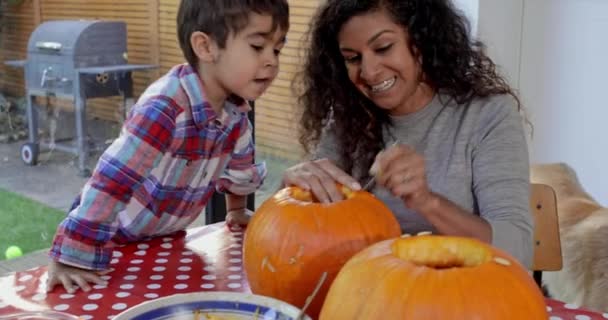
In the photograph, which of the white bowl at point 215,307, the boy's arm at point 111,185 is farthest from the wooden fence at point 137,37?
the white bowl at point 215,307

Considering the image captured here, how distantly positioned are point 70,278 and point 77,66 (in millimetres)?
1559

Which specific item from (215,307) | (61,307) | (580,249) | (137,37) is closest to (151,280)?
(61,307)

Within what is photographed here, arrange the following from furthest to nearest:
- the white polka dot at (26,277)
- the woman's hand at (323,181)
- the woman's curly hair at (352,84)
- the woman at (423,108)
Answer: the woman's curly hair at (352,84) < the woman at (423,108) < the white polka dot at (26,277) < the woman's hand at (323,181)

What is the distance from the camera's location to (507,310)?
24.0 inches

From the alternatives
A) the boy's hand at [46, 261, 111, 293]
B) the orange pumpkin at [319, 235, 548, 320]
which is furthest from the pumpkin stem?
the boy's hand at [46, 261, 111, 293]

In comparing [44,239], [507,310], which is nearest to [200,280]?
[507,310]

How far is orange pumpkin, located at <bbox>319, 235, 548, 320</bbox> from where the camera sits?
60 centimetres

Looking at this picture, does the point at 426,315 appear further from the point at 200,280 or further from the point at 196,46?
the point at 196,46

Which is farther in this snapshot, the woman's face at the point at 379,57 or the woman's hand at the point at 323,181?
the woman's face at the point at 379,57

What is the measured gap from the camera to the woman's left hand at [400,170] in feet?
3.09

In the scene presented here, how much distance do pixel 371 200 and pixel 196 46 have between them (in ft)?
2.18

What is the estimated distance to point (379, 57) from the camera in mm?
1238

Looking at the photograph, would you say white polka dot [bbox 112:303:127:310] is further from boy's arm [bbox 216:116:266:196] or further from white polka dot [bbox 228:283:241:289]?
boy's arm [bbox 216:116:266:196]

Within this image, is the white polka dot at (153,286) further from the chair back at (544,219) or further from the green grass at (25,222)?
the green grass at (25,222)
